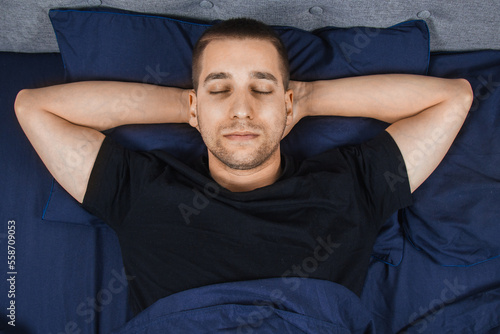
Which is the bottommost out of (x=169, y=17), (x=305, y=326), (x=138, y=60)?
(x=305, y=326)

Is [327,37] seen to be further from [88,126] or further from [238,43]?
[88,126]

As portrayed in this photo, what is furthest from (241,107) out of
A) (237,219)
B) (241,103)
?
(237,219)

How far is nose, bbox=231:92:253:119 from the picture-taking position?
1.08m

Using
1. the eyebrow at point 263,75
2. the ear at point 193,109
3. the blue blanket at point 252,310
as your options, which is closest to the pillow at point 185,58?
the ear at point 193,109

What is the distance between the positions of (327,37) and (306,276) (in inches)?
28.5

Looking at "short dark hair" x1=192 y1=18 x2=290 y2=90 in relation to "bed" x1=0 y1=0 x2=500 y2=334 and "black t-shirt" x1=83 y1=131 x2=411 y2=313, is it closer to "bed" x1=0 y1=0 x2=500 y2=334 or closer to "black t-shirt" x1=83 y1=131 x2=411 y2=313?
"bed" x1=0 y1=0 x2=500 y2=334

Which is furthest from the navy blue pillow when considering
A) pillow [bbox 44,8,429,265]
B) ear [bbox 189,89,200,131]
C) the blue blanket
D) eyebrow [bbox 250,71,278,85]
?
the blue blanket

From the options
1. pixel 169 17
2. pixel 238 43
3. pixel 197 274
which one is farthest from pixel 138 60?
pixel 197 274

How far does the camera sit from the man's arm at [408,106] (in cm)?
117

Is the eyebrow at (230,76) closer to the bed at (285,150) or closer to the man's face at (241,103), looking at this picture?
the man's face at (241,103)

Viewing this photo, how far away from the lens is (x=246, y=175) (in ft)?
3.95

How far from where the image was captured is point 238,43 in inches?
44.8

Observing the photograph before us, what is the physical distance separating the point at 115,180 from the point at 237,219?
32cm

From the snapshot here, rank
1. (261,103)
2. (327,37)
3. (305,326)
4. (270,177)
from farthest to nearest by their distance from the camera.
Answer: (327,37) < (270,177) < (261,103) < (305,326)
